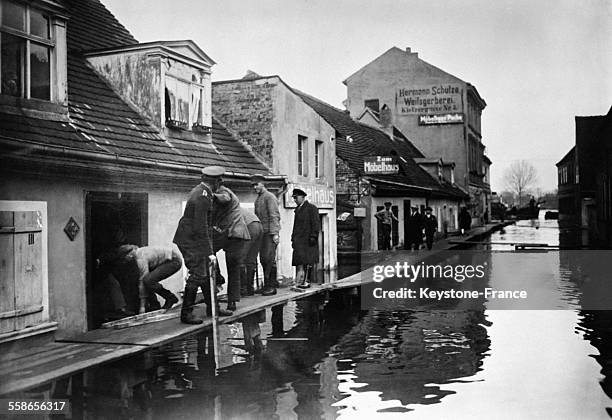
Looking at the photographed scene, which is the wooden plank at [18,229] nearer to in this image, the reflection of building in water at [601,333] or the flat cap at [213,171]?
the flat cap at [213,171]

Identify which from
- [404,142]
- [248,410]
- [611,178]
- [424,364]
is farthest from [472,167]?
[248,410]

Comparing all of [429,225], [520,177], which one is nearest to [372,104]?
[520,177]

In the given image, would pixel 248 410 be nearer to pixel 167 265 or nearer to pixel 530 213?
pixel 167 265

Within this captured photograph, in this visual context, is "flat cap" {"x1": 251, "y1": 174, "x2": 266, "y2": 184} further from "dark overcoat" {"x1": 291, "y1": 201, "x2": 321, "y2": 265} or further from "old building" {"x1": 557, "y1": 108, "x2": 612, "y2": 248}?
"old building" {"x1": 557, "y1": 108, "x2": 612, "y2": 248}

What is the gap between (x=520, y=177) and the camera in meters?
5.72

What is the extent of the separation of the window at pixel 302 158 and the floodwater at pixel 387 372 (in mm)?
1882

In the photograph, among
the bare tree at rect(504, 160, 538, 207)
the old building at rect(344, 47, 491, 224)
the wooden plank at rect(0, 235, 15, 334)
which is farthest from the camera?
the old building at rect(344, 47, 491, 224)

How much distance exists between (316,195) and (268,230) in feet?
2.40

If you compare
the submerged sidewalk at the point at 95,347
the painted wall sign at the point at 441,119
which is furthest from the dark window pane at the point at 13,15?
the painted wall sign at the point at 441,119

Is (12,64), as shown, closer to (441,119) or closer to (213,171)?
(213,171)

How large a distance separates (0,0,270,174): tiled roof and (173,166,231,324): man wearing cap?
0.44 m

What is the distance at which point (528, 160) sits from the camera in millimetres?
5477

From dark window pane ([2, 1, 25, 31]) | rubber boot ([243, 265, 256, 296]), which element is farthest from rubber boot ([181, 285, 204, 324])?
dark window pane ([2, 1, 25, 31])

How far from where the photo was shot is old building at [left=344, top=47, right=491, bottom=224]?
18.6ft
